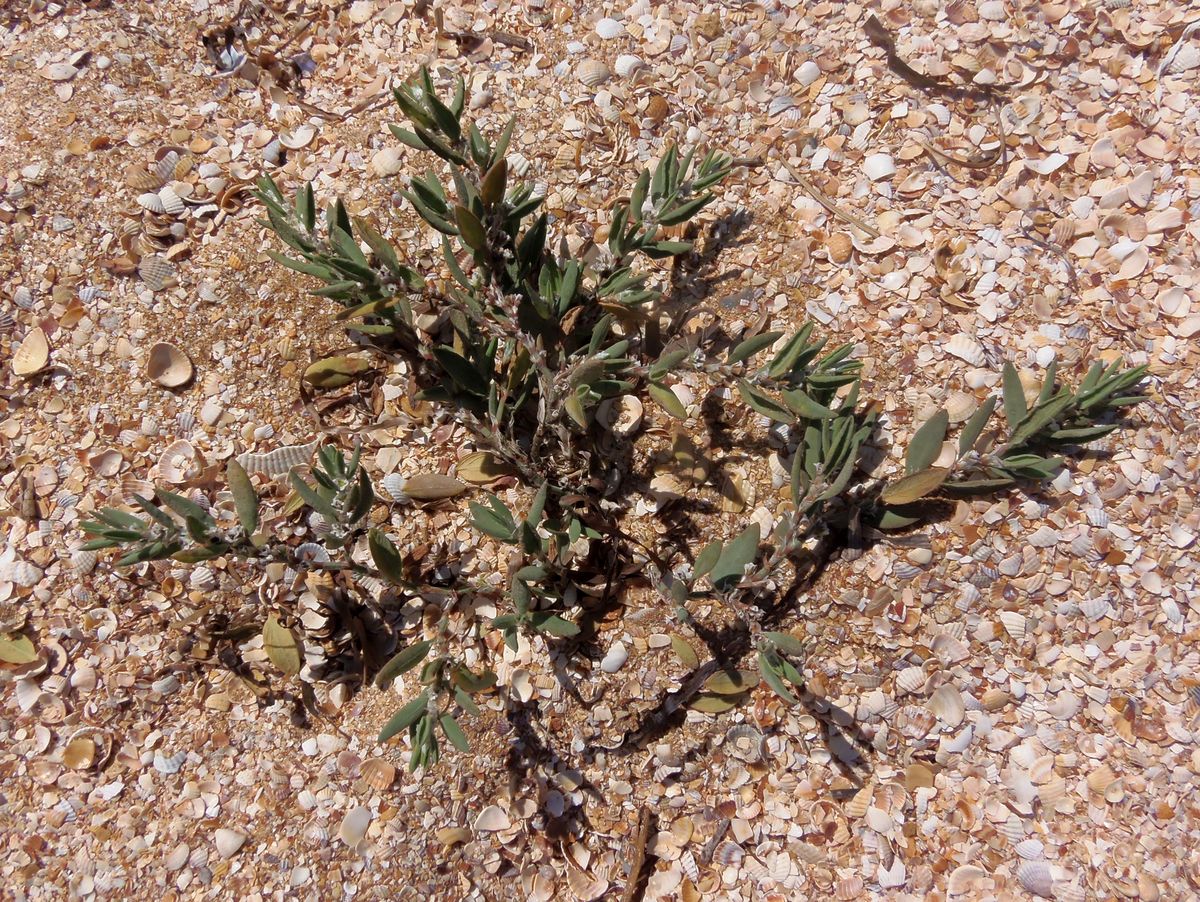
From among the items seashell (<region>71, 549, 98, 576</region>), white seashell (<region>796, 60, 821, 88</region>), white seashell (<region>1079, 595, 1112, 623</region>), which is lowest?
white seashell (<region>1079, 595, 1112, 623</region>)

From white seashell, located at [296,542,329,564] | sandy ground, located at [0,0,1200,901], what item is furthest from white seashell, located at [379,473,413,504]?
white seashell, located at [296,542,329,564]

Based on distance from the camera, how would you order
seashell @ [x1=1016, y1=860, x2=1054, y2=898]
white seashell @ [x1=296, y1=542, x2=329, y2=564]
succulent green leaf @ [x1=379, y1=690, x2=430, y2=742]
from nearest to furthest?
1. succulent green leaf @ [x1=379, y1=690, x2=430, y2=742]
2. seashell @ [x1=1016, y1=860, x2=1054, y2=898]
3. white seashell @ [x1=296, y1=542, x2=329, y2=564]

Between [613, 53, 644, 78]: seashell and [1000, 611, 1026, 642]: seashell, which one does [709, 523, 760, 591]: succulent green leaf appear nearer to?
[1000, 611, 1026, 642]: seashell

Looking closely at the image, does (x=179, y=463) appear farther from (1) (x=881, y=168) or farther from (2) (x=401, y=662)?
(1) (x=881, y=168)

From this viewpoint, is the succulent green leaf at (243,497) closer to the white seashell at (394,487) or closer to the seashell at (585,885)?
the white seashell at (394,487)

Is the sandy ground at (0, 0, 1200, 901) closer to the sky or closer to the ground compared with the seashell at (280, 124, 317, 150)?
closer to the ground

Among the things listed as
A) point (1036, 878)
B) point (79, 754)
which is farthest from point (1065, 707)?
point (79, 754)

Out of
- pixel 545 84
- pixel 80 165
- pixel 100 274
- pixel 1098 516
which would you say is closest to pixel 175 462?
pixel 100 274

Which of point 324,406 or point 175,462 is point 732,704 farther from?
point 175,462

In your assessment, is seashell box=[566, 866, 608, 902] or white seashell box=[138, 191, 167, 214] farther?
white seashell box=[138, 191, 167, 214]
